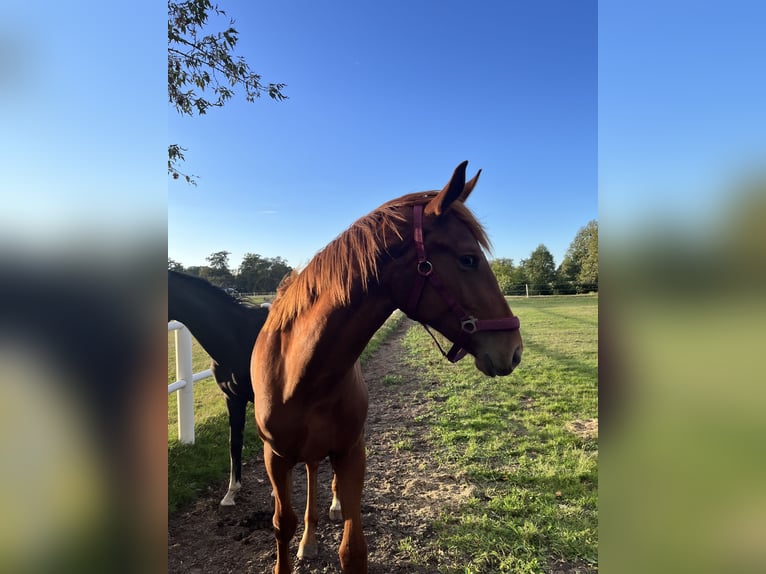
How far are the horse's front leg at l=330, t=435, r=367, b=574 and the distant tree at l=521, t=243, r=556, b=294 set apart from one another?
94.2ft

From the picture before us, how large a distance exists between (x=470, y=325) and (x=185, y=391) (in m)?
3.79

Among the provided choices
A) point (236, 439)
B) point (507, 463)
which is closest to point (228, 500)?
point (236, 439)

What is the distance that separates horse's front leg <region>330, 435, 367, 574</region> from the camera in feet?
7.23

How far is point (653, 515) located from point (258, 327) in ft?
11.0

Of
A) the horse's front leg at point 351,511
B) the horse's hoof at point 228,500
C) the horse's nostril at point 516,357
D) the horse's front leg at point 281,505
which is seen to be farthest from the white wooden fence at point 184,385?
the horse's nostril at point 516,357

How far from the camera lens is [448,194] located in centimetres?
177

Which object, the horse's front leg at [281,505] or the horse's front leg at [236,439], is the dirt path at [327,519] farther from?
the horse's front leg at [281,505]

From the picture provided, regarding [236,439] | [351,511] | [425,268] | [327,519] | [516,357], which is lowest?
[327,519]

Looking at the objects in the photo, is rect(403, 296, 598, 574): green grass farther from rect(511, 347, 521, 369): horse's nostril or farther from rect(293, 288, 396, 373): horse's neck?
rect(293, 288, 396, 373): horse's neck

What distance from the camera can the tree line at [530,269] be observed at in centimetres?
109

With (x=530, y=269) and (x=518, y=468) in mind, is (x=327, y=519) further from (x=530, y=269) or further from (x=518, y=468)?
(x=530, y=269)

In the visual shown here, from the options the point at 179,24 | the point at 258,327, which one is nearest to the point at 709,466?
the point at 258,327

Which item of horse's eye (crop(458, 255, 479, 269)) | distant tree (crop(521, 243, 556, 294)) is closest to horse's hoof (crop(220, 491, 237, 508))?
horse's eye (crop(458, 255, 479, 269))

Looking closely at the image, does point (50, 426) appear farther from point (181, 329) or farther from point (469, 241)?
point (181, 329)
